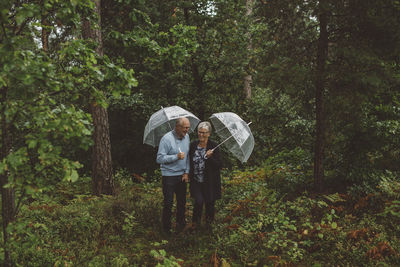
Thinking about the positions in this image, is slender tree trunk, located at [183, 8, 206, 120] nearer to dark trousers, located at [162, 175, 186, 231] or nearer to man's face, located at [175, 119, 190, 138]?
man's face, located at [175, 119, 190, 138]

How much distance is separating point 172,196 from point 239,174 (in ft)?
15.7

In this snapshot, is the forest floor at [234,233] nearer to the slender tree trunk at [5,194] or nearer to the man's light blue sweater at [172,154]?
the slender tree trunk at [5,194]

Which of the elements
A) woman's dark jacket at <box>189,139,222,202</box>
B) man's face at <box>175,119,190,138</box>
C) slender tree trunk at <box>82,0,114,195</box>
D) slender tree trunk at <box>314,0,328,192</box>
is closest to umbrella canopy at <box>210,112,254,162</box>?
woman's dark jacket at <box>189,139,222,202</box>

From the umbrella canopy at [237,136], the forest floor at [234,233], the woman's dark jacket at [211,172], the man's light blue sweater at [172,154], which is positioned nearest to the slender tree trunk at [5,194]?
the forest floor at [234,233]

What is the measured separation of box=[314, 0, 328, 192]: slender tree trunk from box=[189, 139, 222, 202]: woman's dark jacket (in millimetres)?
2756

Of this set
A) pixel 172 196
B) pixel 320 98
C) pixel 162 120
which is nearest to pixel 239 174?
pixel 320 98

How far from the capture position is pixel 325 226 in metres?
6.03

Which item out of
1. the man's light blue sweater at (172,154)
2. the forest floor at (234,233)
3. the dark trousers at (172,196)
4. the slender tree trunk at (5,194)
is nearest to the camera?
the slender tree trunk at (5,194)

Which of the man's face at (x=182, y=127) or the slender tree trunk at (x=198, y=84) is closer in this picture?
the man's face at (x=182, y=127)

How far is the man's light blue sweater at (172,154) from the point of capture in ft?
18.9

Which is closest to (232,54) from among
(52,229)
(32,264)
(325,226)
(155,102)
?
(155,102)

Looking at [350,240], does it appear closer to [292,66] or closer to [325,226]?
[325,226]

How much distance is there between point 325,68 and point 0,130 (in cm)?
626

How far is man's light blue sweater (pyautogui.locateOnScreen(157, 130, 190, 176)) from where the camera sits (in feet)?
18.9
